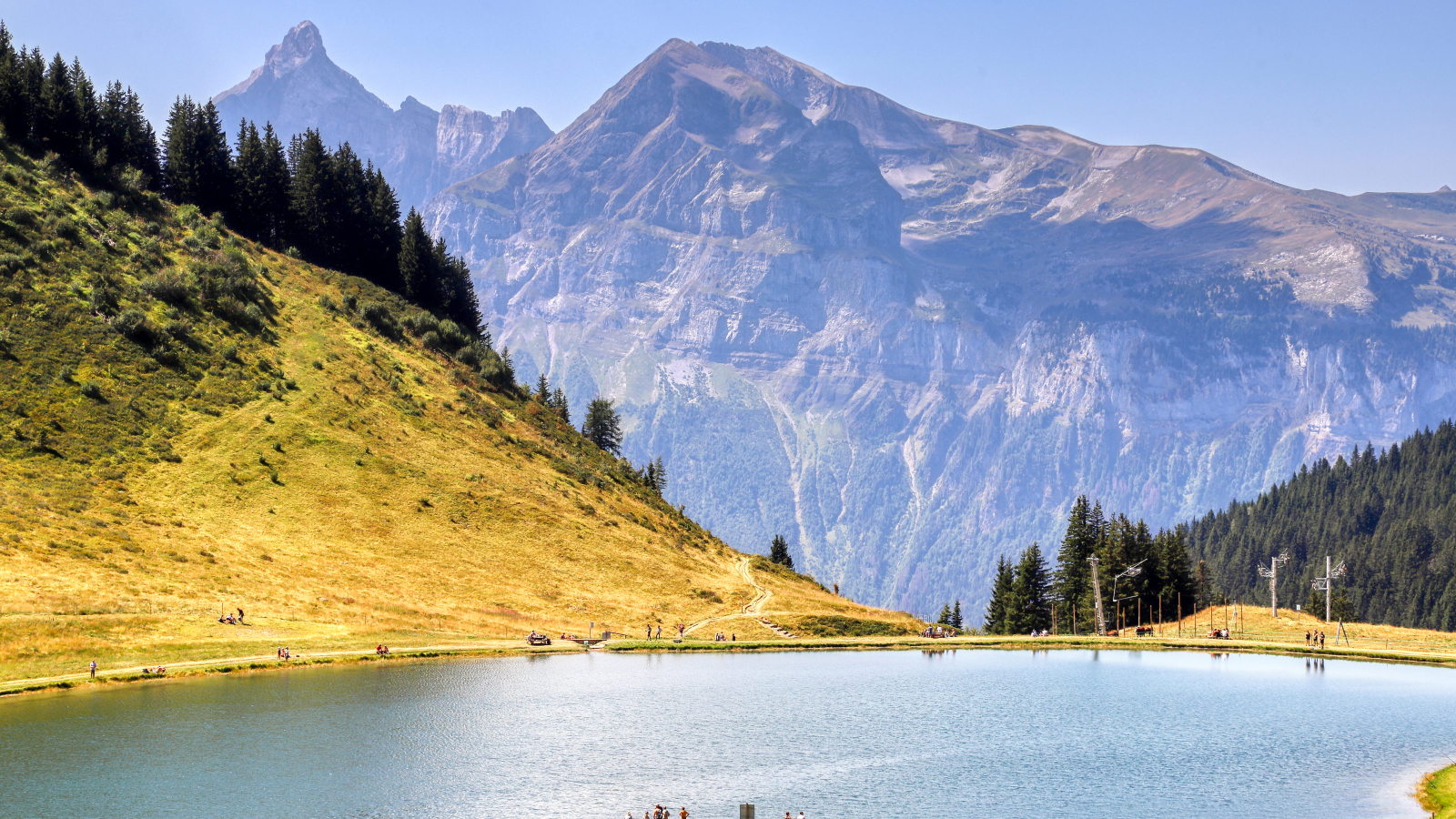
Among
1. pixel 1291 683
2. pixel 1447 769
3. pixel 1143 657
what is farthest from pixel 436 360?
pixel 1447 769

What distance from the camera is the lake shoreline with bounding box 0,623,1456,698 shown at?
87.9m

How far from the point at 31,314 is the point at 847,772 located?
116 m

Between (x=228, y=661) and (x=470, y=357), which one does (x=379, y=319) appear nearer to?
Answer: (x=470, y=357)

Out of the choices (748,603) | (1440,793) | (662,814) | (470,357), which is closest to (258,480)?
(748,603)

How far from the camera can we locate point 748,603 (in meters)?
145

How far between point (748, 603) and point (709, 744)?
70.2 metres

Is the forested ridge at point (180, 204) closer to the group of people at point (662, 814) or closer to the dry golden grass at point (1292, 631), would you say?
the dry golden grass at point (1292, 631)

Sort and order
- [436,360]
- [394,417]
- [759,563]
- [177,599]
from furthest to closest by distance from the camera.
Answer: [436,360]
[759,563]
[394,417]
[177,599]

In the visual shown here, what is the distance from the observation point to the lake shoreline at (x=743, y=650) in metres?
87.9

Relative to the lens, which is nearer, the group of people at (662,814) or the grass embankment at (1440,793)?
the group of people at (662,814)

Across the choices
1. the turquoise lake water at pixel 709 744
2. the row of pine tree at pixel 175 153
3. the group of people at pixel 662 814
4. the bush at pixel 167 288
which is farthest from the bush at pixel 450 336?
the group of people at pixel 662 814

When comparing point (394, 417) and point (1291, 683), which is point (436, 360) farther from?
point (1291, 683)

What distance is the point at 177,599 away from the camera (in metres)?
103

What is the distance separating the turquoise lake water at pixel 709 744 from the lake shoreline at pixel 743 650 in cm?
302
